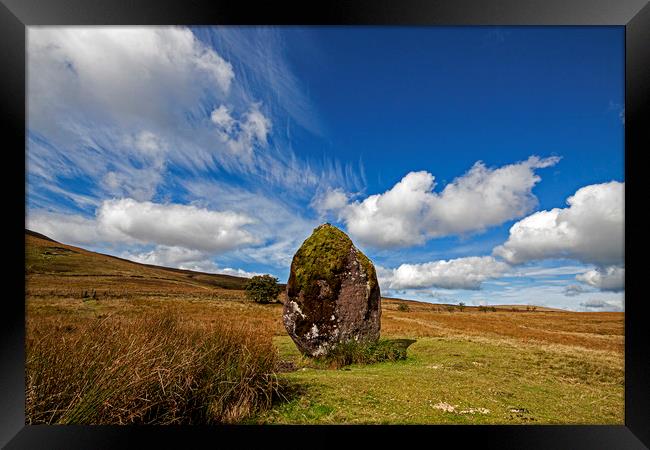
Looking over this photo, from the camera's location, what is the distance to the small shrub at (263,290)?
→ 33656mm

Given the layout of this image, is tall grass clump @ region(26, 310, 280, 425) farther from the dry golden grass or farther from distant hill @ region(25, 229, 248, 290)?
distant hill @ region(25, 229, 248, 290)

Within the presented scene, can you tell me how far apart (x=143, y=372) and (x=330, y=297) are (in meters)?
5.84

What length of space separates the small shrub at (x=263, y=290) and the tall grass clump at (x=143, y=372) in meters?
28.8

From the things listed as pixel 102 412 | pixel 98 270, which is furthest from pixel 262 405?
pixel 98 270

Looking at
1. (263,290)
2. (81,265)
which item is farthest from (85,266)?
(263,290)

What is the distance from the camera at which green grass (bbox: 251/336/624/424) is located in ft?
17.0

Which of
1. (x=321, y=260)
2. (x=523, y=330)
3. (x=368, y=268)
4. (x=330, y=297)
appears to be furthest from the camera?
(x=523, y=330)

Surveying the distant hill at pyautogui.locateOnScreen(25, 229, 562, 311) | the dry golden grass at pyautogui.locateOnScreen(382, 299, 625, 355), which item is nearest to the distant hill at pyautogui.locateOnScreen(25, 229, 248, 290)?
the distant hill at pyautogui.locateOnScreen(25, 229, 562, 311)

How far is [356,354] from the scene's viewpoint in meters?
9.10

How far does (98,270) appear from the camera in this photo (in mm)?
67312

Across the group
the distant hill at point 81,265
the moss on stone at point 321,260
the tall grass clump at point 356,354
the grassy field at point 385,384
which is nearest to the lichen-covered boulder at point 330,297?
the moss on stone at point 321,260

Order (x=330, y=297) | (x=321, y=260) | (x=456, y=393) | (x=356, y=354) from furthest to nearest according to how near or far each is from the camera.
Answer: (x=321, y=260)
(x=330, y=297)
(x=356, y=354)
(x=456, y=393)

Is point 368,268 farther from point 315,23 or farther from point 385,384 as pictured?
point 315,23

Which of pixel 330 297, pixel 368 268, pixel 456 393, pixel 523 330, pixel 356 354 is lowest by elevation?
pixel 523 330
